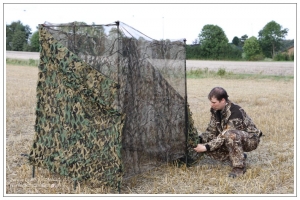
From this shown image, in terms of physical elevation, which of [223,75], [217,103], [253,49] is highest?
[253,49]

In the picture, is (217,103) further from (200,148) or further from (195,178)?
(195,178)

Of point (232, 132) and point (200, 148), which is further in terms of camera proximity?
point (200, 148)

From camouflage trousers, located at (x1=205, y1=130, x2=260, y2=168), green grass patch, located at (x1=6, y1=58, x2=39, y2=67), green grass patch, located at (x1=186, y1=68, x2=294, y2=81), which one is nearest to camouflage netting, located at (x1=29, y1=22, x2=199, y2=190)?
camouflage trousers, located at (x1=205, y1=130, x2=260, y2=168)

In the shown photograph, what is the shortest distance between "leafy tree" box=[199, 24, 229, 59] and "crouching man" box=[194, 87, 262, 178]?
32733 mm

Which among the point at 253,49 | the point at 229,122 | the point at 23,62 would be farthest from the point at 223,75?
the point at 229,122

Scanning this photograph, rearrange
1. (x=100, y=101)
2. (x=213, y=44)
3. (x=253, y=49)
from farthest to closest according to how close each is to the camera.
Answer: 1. (x=213, y=44)
2. (x=253, y=49)
3. (x=100, y=101)

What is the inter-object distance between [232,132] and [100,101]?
203cm

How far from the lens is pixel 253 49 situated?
36688 mm

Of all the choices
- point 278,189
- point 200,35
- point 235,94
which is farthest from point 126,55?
point 200,35

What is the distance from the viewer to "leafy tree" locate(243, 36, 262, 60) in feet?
118

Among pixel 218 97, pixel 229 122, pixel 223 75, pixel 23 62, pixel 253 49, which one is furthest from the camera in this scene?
pixel 253 49

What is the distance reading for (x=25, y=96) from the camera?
14180 mm

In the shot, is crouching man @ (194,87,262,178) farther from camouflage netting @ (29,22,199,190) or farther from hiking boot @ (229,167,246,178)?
camouflage netting @ (29,22,199,190)

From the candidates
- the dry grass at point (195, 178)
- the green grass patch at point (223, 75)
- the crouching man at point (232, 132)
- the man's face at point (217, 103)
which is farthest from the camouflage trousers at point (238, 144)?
the green grass patch at point (223, 75)
